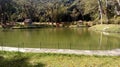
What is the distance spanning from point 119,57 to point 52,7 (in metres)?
42.1

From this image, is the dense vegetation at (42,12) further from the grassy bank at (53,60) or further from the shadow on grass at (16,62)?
the shadow on grass at (16,62)

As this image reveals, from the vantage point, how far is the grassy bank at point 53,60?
9.42 metres

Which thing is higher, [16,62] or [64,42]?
[16,62]

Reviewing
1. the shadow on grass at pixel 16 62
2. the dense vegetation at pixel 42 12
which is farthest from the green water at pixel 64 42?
the dense vegetation at pixel 42 12

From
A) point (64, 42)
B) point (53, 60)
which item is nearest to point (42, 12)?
point (64, 42)

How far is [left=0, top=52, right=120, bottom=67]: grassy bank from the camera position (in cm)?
942

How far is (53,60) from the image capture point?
33.0 ft

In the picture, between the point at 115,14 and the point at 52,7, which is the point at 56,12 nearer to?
the point at 52,7

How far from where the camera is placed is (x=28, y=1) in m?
56.3

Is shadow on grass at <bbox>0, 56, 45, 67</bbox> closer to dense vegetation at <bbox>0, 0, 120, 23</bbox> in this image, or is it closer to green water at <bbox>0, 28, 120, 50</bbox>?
green water at <bbox>0, 28, 120, 50</bbox>

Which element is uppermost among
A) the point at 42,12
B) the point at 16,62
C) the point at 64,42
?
the point at 42,12

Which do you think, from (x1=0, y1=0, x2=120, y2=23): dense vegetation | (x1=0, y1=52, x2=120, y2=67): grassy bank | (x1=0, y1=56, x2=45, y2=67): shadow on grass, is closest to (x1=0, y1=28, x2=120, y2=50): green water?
(x1=0, y1=52, x2=120, y2=67): grassy bank

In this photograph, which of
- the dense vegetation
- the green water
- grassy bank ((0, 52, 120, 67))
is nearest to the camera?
grassy bank ((0, 52, 120, 67))

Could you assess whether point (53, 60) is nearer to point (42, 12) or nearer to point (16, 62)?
point (16, 62)
